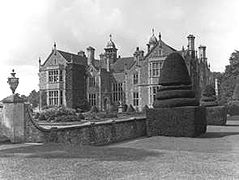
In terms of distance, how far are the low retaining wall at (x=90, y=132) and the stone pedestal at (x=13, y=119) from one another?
0.28 meters

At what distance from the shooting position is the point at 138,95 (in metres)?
47.8

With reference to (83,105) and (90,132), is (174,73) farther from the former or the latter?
(83,105)

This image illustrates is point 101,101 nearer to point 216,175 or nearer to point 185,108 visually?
point 185,108

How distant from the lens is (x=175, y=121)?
62.8 feet

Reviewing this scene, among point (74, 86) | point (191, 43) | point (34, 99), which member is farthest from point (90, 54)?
point (34, 99)

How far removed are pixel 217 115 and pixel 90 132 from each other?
595 inches

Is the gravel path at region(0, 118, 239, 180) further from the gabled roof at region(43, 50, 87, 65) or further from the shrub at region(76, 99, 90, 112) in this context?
the gabled roof at region(43, 50, 87, 65)

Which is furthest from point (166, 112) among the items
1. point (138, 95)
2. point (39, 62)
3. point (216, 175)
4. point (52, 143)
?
point (39, 62)

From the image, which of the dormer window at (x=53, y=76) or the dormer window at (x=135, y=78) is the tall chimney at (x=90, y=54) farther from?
the dormer window at (x=135, y=78)

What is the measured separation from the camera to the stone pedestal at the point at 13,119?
14.3 meters

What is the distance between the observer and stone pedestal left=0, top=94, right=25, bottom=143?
46.9ft

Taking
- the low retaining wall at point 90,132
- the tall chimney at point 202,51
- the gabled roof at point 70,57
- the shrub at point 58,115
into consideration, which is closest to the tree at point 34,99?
the gabled roof at point 70,57

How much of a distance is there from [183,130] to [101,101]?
31.7 metres

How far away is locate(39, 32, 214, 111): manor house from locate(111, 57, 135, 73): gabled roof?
15cm
